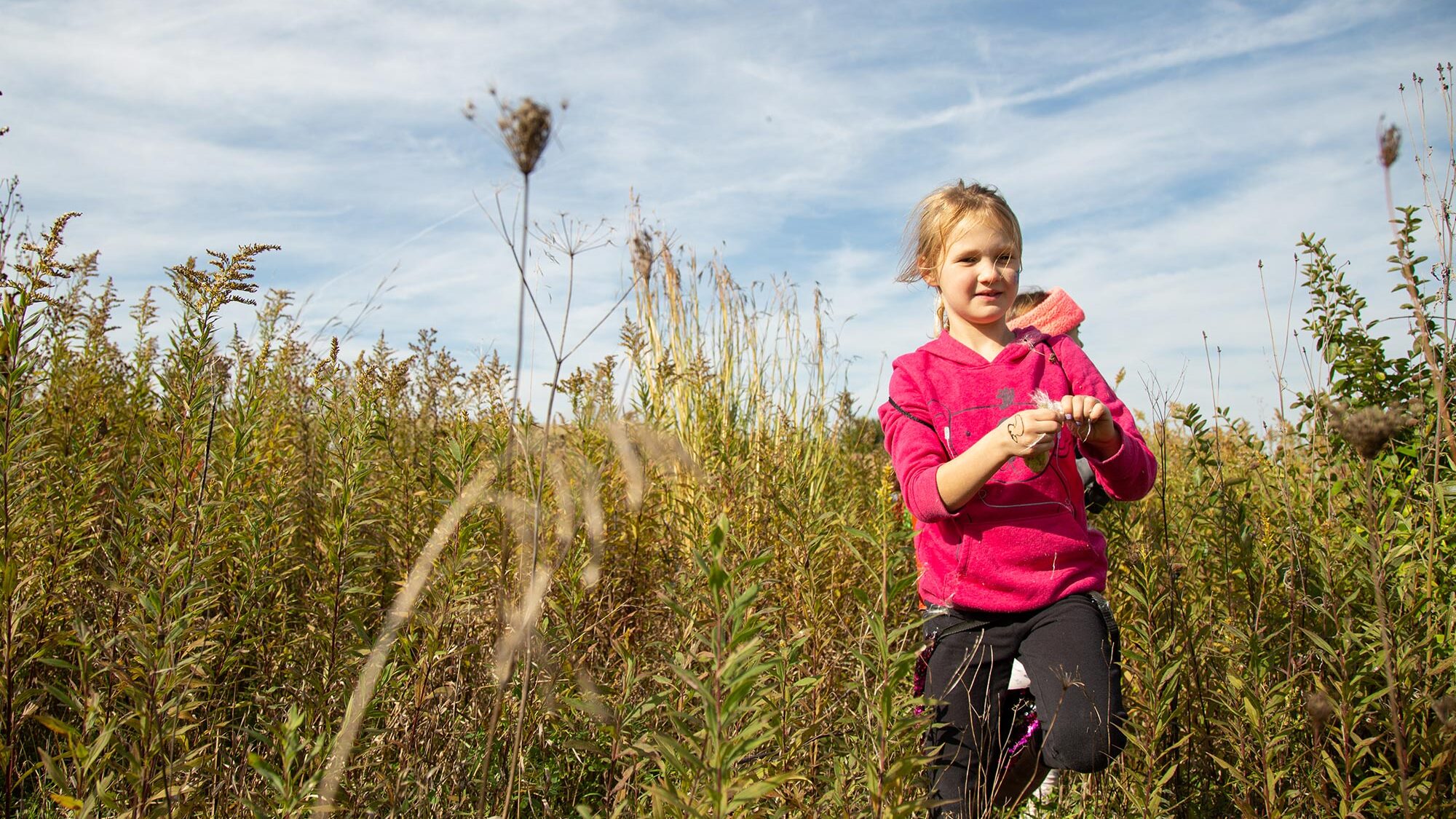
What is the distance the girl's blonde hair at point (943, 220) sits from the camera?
2688mm

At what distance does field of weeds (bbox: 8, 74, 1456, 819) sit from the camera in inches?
68.1

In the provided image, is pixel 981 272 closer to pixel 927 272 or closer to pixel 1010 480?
pixel 927 272

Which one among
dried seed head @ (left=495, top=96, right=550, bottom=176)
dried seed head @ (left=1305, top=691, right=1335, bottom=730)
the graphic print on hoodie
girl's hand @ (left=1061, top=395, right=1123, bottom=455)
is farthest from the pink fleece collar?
dried seed head @ (left=495, top=96, right=550, bottom=176)

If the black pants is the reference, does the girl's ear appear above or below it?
above

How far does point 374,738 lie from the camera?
7.00 feet

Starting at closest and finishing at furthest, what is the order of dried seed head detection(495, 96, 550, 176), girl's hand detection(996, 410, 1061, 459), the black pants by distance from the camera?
dried seed head detection(495, 96, 550, 176) → girl's hand detection(996, 410, 1061, 459) → the black pants

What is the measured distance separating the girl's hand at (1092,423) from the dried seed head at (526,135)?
133 centimetres

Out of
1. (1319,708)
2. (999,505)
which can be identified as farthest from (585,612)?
(1319,708)

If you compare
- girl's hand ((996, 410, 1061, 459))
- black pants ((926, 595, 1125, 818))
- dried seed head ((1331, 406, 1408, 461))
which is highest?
girl's hand ((996, 410, 1061, 459))

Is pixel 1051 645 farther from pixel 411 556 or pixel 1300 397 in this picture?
pixel 411 556

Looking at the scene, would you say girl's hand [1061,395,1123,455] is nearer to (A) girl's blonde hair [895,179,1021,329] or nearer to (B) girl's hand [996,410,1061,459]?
(B) girl's hand [996,410,1061,459]

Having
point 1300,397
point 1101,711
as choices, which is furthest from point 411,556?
point 1300,397

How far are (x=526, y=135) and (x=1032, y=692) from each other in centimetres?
192

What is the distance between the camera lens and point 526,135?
1.46 metres
